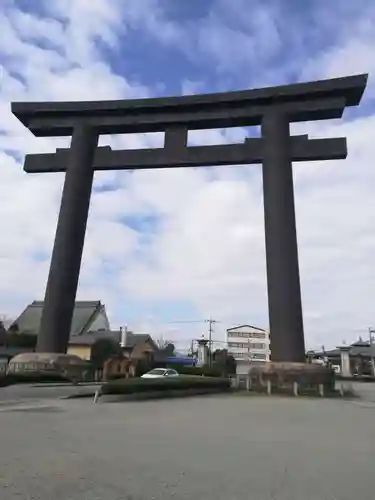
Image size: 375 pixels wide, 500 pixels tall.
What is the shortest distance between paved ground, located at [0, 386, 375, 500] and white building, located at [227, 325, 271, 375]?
2964 inches

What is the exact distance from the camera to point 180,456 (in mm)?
5426

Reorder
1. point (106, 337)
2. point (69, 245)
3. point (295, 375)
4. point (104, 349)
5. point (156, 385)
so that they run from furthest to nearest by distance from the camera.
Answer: point (106, 337) < point (104, 349) < point (69, 245) < point (295, 375) < point (156, 385)

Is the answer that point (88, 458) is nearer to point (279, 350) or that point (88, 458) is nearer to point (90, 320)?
point (279, 350)

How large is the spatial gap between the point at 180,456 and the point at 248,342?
81071mm

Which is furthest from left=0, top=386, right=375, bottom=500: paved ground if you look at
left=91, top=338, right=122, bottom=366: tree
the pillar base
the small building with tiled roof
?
the small building with tiled roof

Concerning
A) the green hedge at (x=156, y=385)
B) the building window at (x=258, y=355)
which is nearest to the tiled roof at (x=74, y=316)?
the green hedge at (x=156, y=385)

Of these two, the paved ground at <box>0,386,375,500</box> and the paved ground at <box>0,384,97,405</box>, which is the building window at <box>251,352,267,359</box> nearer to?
the paved ground at <box>0,384,97,405</box>

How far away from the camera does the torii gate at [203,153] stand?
58.5ft

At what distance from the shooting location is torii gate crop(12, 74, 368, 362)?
1783 centimetres

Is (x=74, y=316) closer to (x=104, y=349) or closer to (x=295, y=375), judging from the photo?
(x=104, y=349)

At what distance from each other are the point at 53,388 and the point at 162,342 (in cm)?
6199

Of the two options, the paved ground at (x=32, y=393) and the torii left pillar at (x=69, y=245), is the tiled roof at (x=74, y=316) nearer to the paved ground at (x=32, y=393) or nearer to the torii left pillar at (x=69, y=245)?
the torii left pillar at (x=69, y=245)

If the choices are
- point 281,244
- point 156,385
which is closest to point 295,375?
point 281,244

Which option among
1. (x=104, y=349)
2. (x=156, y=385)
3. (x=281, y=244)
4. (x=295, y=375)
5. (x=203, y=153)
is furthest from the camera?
(x=104, y=349)
